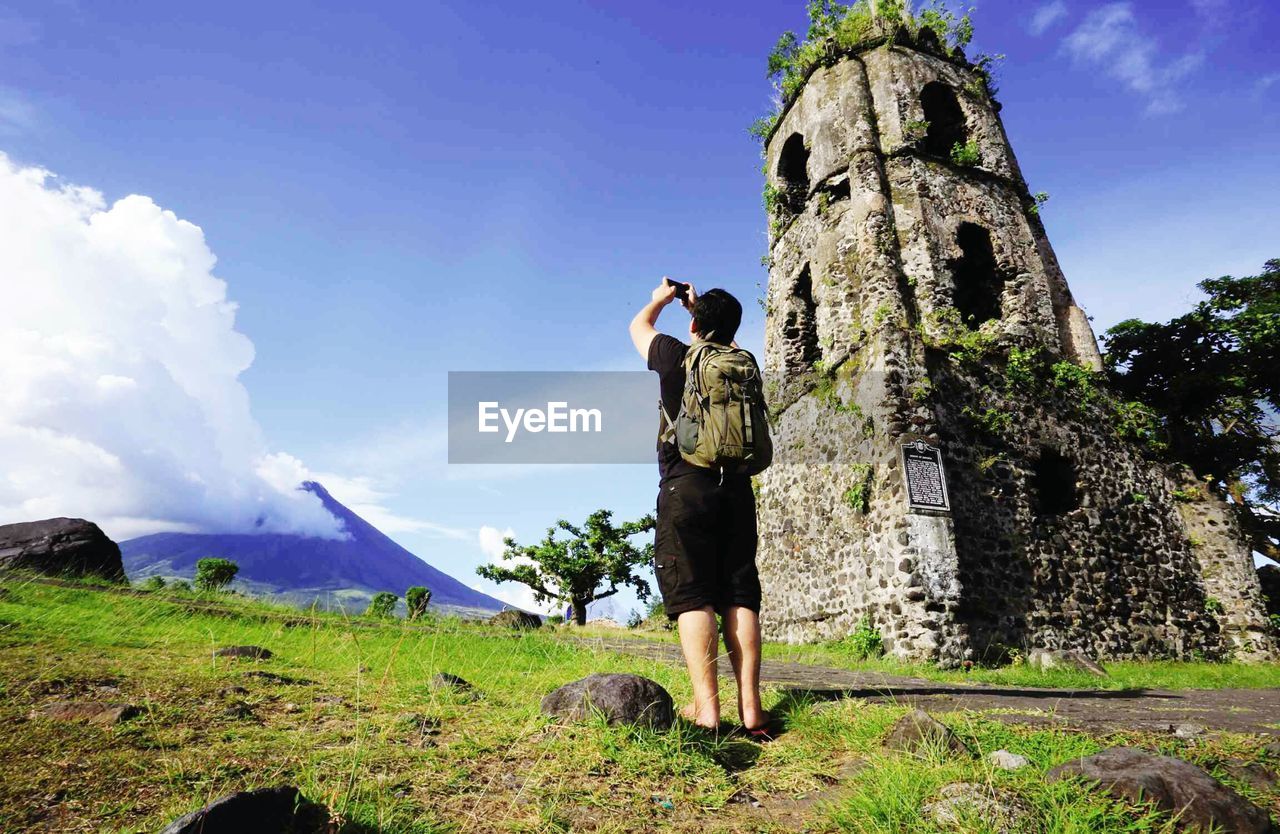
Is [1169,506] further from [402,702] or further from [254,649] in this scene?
[254,649]

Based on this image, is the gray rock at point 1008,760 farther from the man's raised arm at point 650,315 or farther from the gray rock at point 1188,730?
the man's raised arm at point 650,315

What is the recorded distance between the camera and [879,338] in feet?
27.5

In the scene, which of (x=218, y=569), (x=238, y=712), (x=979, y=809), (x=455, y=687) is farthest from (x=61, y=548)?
(x=979, y=809)

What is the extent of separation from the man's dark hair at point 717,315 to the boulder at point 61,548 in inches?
450


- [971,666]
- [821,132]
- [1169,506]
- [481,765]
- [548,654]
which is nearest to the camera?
[481,765]

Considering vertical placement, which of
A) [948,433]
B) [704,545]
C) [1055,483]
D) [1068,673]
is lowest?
[1068,673]

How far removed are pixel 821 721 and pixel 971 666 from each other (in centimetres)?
508

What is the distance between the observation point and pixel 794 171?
12633 mm

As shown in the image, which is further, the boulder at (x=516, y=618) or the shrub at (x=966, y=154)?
the boulder at (x=516, y=618)

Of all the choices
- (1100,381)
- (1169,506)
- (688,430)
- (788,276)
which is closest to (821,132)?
(788,276)

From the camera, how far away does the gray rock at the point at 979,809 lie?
5.02ft

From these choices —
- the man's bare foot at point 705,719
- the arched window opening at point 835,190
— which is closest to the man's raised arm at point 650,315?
the man's bare foot at point 705,719

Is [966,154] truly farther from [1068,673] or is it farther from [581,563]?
[581,563]

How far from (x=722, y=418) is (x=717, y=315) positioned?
69 centimetres
